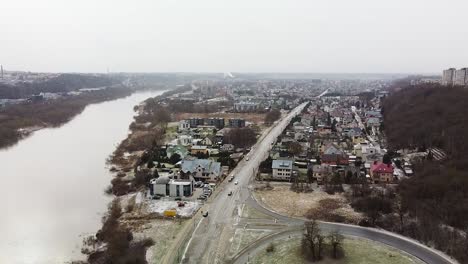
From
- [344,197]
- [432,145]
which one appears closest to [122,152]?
[344,197]

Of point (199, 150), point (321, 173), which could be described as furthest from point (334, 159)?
point (199, 150)

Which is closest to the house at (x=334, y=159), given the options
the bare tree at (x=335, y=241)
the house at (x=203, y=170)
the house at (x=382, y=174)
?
the house at (x=382, y=174)

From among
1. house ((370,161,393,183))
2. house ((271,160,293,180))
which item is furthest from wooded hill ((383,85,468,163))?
house ((271,160,293,180))

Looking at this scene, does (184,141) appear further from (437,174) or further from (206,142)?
(437,174)

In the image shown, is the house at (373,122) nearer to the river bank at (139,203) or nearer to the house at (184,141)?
the river bank at (139,203)

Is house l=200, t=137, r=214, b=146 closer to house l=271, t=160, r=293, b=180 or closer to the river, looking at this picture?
the river

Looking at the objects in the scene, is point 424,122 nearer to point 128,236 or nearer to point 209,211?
point 209,211
